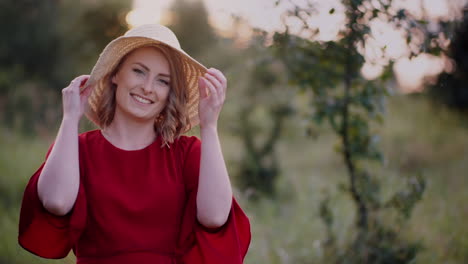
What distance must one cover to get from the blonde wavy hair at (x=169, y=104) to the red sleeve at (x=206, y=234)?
11 cm

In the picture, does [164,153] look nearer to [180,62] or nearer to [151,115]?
[151,115]

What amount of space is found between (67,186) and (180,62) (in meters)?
0.73

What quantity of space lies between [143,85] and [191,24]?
11.1m

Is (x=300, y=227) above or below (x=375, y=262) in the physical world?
below

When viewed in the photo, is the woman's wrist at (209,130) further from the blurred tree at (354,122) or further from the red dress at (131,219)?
the blurred tree at (354,122)

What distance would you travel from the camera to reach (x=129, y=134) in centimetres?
200

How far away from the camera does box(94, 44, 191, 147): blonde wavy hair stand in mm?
2012

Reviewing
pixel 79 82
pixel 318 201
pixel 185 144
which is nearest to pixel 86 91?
pixel 79 82

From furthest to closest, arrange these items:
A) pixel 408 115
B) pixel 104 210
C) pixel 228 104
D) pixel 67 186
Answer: pixel 408 115 → pixel 228 104 → pixel 104 210 → pixel 67 186

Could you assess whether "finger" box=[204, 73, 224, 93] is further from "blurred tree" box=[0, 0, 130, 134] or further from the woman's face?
"blurred tree" box=[0, 0, 130, 134]

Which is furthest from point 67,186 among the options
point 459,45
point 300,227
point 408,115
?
point 408,115

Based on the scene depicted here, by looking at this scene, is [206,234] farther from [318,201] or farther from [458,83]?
[458,83]

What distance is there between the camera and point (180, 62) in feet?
6.73

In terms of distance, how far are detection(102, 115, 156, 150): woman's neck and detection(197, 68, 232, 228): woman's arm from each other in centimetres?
29
